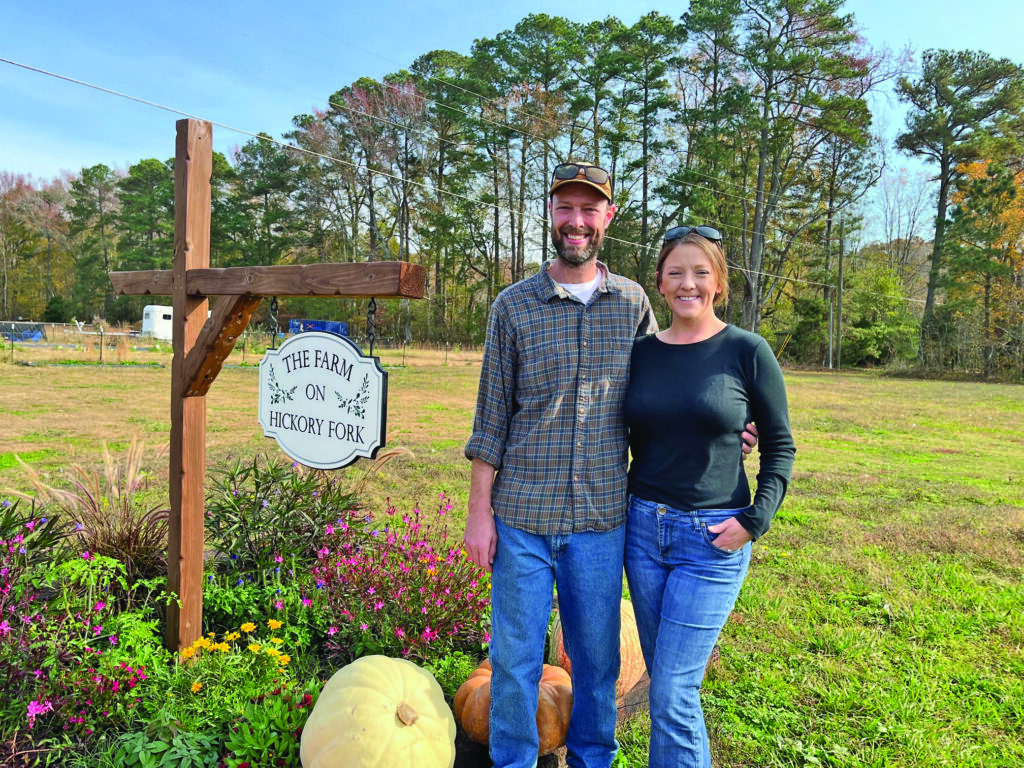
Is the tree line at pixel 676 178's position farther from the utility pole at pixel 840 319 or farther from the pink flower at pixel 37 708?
the pink flower at pixel 37 708

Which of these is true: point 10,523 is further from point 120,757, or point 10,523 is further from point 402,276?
point 402,276

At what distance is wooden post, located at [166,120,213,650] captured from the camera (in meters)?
2.78

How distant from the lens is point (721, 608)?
1984 millimetres

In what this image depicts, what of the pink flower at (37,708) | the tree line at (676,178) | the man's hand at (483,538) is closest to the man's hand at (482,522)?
the man's hand at (483,538)

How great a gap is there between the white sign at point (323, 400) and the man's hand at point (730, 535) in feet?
4.34

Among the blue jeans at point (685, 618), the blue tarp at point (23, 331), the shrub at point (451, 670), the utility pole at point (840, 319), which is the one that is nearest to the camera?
the blue jeans at point (685, 618)

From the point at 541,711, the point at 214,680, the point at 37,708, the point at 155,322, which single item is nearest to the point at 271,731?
the point at 214,680

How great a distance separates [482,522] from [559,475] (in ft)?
0.97

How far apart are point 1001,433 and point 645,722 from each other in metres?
12.1

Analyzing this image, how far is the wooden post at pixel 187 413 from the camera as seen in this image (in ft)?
9.11

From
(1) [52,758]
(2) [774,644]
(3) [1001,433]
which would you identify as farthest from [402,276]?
(3) [1001,433]

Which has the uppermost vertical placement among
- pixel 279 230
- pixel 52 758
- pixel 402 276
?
pixel 279 230

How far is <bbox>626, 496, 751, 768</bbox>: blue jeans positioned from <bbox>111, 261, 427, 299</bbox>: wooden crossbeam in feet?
3.61

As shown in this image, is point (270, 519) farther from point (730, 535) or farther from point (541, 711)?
point (730, 535)
